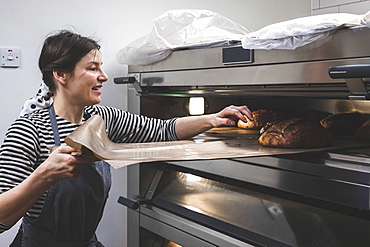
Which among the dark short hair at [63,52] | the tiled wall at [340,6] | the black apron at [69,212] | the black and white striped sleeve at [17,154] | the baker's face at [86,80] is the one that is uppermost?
the tiled wall at [340,6]

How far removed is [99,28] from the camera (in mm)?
2240

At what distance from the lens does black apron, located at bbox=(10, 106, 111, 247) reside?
1.46 meters

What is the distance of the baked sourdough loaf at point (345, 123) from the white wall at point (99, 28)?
3.43ft

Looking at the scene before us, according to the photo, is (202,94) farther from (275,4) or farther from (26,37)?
(275,4)

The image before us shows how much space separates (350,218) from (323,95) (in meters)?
0.34

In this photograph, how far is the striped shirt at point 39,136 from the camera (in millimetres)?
1324

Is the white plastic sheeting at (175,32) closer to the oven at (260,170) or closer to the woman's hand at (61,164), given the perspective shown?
the oven at (260,170)

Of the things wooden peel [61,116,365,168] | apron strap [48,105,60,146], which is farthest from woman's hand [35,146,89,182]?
apron strap [48,105,60,146]

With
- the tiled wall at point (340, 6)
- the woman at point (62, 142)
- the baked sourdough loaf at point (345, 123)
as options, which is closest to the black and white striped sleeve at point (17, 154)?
the woman at point (62, 142)

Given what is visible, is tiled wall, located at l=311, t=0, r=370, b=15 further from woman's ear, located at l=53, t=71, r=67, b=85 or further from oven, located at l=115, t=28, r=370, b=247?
woman's ear, located at l=53, t=71, r=67, b=85

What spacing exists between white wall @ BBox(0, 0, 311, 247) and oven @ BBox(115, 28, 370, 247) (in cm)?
17

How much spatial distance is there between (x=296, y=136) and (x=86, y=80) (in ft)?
2.16

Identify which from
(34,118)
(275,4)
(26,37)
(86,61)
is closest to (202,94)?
(86,61)

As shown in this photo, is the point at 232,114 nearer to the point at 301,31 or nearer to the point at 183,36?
the point at 301,31
